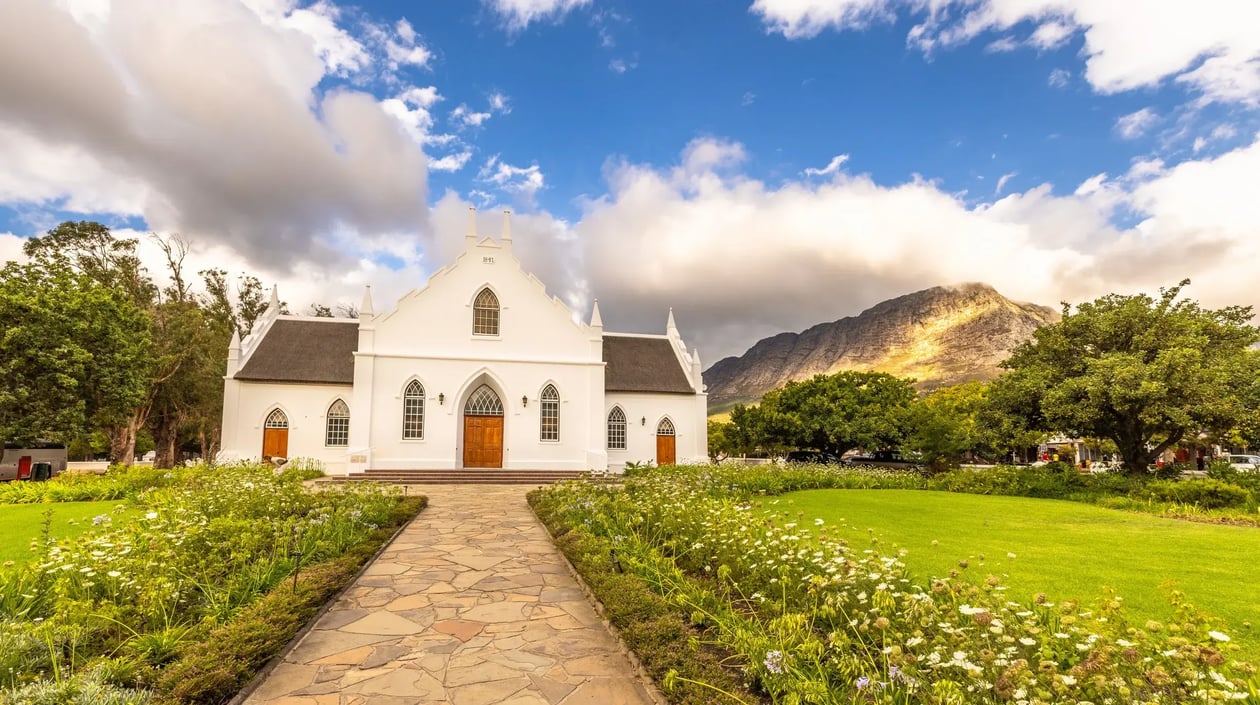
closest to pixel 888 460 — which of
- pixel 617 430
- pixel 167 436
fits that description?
pixel 617 430

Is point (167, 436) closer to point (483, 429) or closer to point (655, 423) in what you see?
point (483, 429)

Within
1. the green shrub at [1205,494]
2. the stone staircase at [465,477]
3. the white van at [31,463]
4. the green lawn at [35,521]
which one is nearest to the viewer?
the green lawn at [35,521]

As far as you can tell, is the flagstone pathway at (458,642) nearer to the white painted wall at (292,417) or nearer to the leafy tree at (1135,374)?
the leafy tree at (1135,374)

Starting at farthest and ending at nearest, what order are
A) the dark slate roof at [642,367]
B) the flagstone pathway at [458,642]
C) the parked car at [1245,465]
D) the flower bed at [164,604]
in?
the dark slate roof at [642,367], the parked car at [1245,465], the flagstone pathway at [458,642], the flower bed at [164,604]

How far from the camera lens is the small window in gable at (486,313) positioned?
26828mm

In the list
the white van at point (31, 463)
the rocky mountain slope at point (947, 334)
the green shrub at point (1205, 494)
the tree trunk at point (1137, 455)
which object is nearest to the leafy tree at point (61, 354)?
the white van at point (31, 463)

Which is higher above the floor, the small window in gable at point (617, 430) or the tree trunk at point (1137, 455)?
the small window in gable at point (617, 430)

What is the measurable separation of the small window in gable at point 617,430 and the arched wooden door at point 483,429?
5174mm

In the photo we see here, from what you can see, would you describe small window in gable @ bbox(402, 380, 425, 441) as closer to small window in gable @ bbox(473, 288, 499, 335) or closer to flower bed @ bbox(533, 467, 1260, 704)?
small window in gable @ bbox(473, 288, 499, 335)

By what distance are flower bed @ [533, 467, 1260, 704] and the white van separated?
89.3 feet

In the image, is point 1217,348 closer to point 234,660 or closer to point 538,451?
point 538,451

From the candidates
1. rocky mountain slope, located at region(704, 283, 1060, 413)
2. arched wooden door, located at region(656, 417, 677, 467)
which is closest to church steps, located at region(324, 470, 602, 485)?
arched wooden door, located at region(656, 417, 677, 467)

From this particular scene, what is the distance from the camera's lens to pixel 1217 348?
764 inches

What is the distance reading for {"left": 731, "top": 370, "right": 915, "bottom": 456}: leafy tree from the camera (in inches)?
1101
